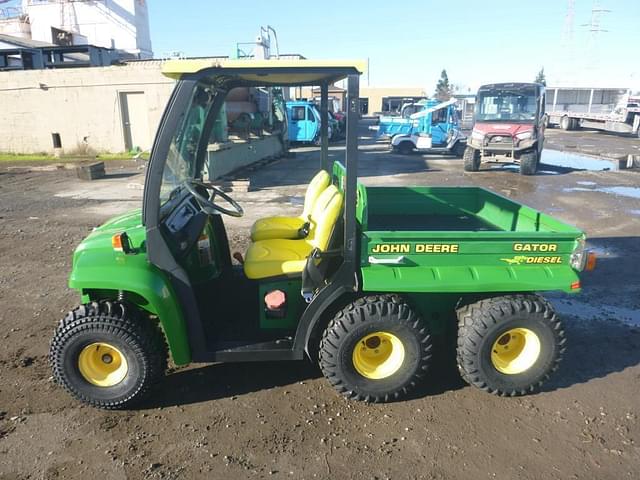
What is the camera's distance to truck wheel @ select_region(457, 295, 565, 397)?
316cm

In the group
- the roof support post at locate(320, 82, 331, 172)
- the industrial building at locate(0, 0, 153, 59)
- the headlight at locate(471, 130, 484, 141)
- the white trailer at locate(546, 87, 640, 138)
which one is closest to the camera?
the roof support post at locate(320, 82, 331, 172)

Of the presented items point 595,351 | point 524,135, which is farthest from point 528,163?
point 595,351

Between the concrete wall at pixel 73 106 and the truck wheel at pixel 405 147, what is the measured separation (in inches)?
350

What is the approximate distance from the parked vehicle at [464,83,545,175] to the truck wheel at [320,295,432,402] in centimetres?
1202

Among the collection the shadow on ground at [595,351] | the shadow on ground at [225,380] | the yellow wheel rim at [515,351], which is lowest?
the shadow on ground at [595,351]

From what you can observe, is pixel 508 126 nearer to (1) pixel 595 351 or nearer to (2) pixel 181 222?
(1) pixel 595 351

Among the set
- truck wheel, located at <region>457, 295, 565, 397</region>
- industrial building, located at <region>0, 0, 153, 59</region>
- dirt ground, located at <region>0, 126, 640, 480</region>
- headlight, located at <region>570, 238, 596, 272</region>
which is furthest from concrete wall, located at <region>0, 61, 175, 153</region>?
industrial building, located at <region>0, 0, 153, 59</region>

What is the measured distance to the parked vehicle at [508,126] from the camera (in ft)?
45.5

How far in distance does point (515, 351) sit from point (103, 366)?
2768 millimetres

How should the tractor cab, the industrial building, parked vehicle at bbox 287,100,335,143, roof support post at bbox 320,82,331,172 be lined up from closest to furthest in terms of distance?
the tractor cab → roof support post at bbox 320,82,331,172 → parked vehicle at bbox 287,100,335,143 → the industrial building

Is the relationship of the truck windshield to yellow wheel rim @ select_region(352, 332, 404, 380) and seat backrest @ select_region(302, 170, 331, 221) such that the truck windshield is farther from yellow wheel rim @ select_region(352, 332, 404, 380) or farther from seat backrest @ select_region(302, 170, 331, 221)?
yellow wheel rim @ select_region(352, 332, 404, 380)

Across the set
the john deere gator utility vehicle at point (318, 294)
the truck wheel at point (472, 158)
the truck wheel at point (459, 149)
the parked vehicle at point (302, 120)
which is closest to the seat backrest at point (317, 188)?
the john deere gator utility vehicle at point (318, 294)

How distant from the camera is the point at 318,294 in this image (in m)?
3.08

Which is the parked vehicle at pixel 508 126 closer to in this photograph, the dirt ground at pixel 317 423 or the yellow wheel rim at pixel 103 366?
the dirt ground at pixel 317 423
